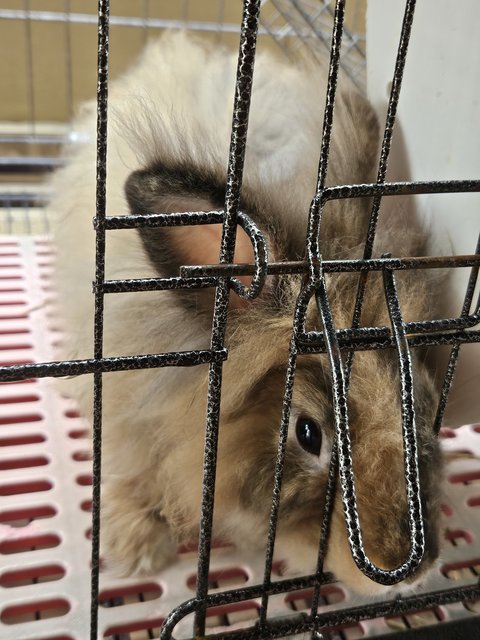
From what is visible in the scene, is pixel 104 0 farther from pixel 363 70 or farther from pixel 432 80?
pixel 363 70

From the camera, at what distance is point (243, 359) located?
3.39 feet

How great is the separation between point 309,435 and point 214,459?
0.30 meters

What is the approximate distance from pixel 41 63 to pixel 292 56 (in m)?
1.64

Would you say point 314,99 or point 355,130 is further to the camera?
point 314,99

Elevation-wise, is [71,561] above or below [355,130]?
below

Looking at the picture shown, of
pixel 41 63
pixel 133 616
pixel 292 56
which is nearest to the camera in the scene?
pixel 133 616

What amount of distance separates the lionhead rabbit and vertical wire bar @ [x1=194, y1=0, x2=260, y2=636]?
14cm

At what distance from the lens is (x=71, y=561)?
45.6 inches

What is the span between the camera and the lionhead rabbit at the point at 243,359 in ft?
2.98

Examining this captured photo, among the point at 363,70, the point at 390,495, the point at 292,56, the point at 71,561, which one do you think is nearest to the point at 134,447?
the point at 71,561

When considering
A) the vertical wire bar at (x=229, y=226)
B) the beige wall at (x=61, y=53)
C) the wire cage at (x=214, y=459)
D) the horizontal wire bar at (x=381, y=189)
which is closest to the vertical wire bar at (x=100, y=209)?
the wire cage at (x=214, y=459)

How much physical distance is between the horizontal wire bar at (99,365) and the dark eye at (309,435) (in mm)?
352

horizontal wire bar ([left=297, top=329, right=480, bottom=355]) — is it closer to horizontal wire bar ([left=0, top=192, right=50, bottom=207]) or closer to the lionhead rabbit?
the lionhead rabbit

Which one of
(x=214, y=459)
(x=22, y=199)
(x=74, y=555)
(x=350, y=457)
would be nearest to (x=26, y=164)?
(x=22, y=199)
